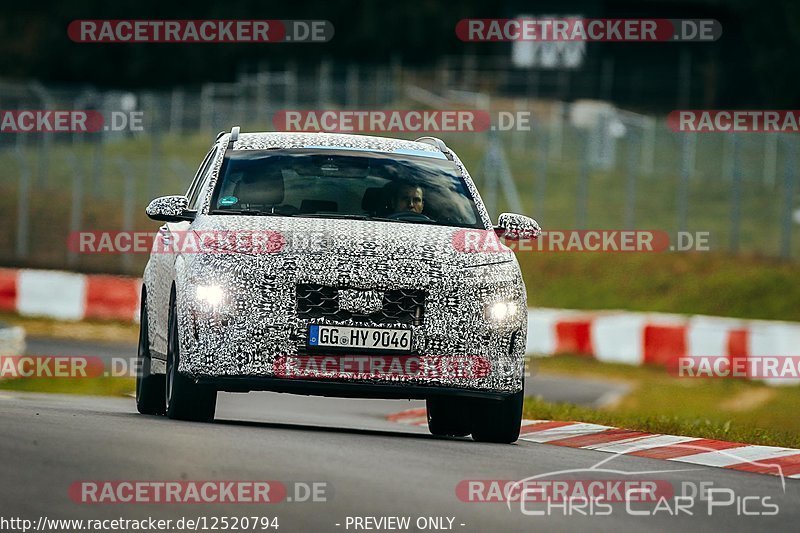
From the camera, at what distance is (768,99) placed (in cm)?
5459

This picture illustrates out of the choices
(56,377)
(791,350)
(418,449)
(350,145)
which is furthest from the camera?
(791,350)

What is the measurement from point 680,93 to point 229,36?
72.5 ft

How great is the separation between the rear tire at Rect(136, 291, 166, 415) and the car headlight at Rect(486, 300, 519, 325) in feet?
9.03

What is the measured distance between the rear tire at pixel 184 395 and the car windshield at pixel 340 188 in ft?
3.02

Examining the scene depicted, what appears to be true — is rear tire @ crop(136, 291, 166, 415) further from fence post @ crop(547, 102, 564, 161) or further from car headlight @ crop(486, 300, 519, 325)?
fence post @ crop(547, 102, 564, 161)

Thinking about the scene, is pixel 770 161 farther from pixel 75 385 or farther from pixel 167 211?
pixel 167 211

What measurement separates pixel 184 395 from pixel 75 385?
9.73m

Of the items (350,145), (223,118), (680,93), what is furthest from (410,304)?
(680,93)

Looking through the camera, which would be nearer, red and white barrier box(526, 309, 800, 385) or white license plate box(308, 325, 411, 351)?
white license plate box(308, 325, 411, 351)

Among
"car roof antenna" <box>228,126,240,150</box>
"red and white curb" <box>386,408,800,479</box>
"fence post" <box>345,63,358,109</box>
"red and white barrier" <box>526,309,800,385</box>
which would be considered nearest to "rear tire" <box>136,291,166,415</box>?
"car roof antenna" <box>228,126,240,150</box>

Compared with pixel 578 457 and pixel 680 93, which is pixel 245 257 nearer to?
pixel 578 457

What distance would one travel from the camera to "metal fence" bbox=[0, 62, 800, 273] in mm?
33312

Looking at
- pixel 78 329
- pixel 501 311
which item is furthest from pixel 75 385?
pixel 501 311

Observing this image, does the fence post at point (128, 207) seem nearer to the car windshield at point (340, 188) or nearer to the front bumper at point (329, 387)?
the car windshield at point (340, 188)
